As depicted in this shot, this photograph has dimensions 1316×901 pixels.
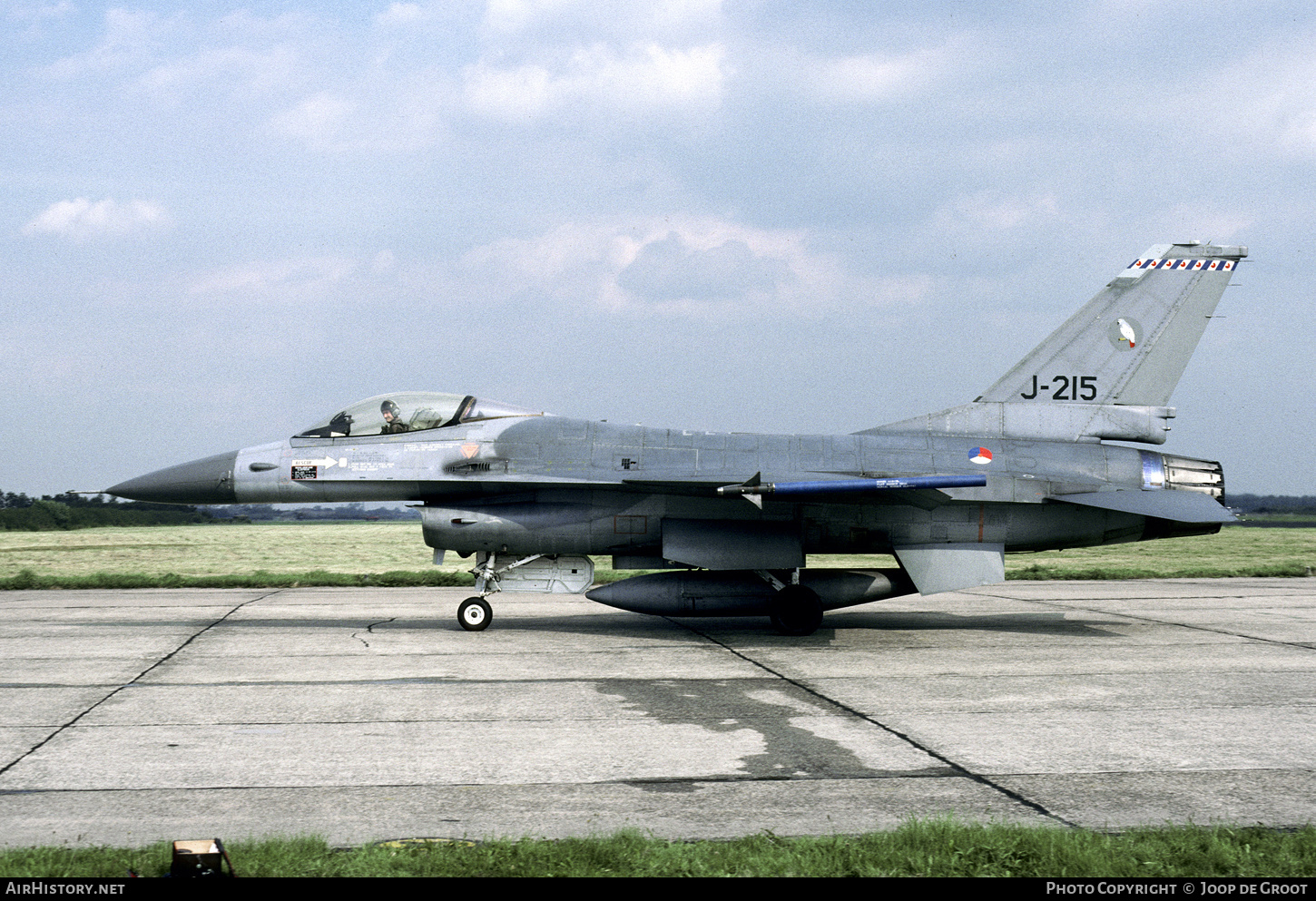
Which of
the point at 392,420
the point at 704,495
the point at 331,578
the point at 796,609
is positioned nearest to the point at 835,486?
the point at 704,495

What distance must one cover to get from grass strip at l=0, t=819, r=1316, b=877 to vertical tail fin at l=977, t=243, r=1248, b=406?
384 inches

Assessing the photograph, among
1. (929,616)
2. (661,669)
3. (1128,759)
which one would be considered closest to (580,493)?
(661,669)

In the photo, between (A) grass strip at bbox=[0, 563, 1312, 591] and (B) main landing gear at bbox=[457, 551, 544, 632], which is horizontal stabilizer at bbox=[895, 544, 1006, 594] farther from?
(A) grass strip at bbox=[0, 563, 1312, 591]

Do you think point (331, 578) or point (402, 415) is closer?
point (402, 415)

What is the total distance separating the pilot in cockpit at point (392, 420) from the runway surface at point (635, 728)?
2622 millimetres

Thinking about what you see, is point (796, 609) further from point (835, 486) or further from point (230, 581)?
point (230, 581)

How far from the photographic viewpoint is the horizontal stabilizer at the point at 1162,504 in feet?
40.4

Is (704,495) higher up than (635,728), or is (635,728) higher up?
(704,495)

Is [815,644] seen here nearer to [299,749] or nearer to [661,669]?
[661,669]

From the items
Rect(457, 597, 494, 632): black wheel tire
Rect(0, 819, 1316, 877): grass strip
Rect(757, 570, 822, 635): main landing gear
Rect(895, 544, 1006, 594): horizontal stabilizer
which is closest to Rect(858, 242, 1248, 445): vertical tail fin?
Rect(895, 544, 1006, 594): horizontal stabilizer

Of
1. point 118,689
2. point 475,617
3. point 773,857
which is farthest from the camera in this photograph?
point 475,617

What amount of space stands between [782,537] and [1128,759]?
6479 millimetres

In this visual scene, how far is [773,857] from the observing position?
4.27 m

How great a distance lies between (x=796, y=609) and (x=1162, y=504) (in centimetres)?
480
